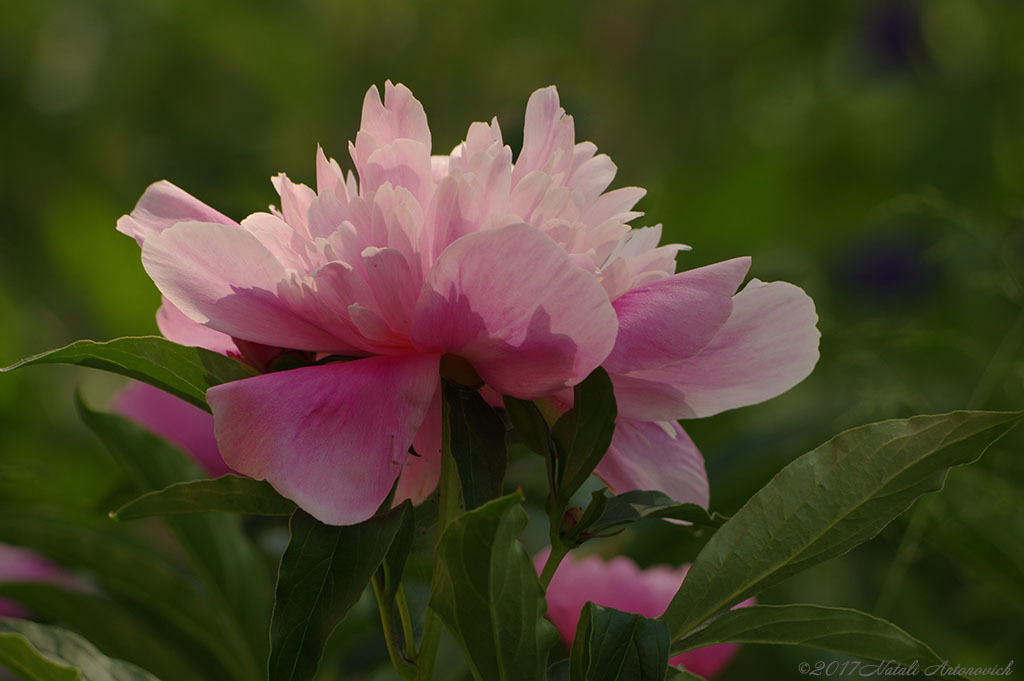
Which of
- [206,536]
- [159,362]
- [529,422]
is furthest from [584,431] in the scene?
[206,536]

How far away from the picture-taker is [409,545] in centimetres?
34

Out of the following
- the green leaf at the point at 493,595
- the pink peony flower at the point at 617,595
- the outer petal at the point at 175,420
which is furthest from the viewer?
the outer petal at the point at 175,420

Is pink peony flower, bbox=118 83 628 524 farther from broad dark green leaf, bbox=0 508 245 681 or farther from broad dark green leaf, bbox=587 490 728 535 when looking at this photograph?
broad dark green leaf, bbox=0 508 245 681

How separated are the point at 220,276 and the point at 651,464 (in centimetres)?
16

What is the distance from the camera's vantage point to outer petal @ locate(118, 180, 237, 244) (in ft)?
1.18

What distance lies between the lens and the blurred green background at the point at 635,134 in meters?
0.97

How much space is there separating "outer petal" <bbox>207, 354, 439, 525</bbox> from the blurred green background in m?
0.55

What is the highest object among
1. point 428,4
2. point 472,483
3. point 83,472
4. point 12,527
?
point 428,4

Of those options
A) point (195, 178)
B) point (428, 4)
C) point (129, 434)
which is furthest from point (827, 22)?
point (129, 434)

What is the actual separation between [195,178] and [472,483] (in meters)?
1.29

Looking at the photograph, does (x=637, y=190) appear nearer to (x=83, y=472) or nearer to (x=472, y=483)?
(x=472, y=483)

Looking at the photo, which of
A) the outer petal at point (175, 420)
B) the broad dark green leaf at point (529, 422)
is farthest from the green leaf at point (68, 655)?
the outer petal at point (175, 420)

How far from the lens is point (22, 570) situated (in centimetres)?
57

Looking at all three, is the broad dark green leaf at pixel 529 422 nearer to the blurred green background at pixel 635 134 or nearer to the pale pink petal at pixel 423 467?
the pale pink petal at pixel 423 467
